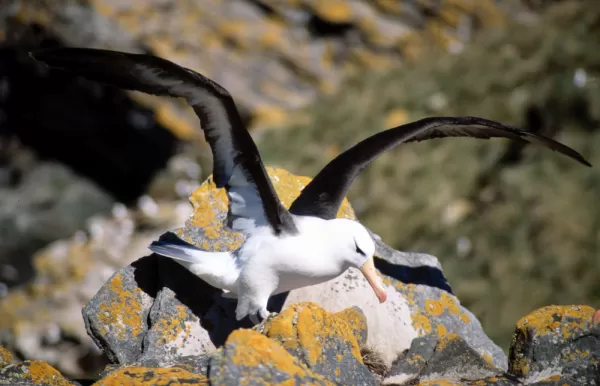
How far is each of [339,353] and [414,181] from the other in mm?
8074

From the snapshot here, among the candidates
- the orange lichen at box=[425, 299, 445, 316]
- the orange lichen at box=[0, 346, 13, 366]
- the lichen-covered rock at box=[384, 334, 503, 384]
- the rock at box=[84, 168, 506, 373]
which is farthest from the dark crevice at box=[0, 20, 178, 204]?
the lichen-covered rock at box=[384, 334, 503, 384]

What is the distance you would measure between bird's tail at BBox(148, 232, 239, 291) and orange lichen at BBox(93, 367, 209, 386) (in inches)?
43.7

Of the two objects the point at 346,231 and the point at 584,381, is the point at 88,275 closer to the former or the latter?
the point at 346,231

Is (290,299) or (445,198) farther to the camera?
(445,198)

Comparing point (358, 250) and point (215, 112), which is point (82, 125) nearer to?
point (215, 112)

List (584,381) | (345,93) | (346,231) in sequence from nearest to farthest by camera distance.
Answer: (584,381), (346,231), (345,93)

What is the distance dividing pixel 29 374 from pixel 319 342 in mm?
1495

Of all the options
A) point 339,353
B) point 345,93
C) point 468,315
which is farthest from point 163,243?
point 345,93

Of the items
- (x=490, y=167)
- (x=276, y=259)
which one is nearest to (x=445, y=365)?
(x=276, y=259)

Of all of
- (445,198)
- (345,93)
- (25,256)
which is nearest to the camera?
(445,198)

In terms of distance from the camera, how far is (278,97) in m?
14.6

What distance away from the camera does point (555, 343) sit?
4.12 m

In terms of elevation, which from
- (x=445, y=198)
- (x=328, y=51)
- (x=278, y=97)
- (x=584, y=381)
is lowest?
(x=584, y=381)

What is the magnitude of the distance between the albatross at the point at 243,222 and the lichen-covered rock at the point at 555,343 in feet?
2.90
